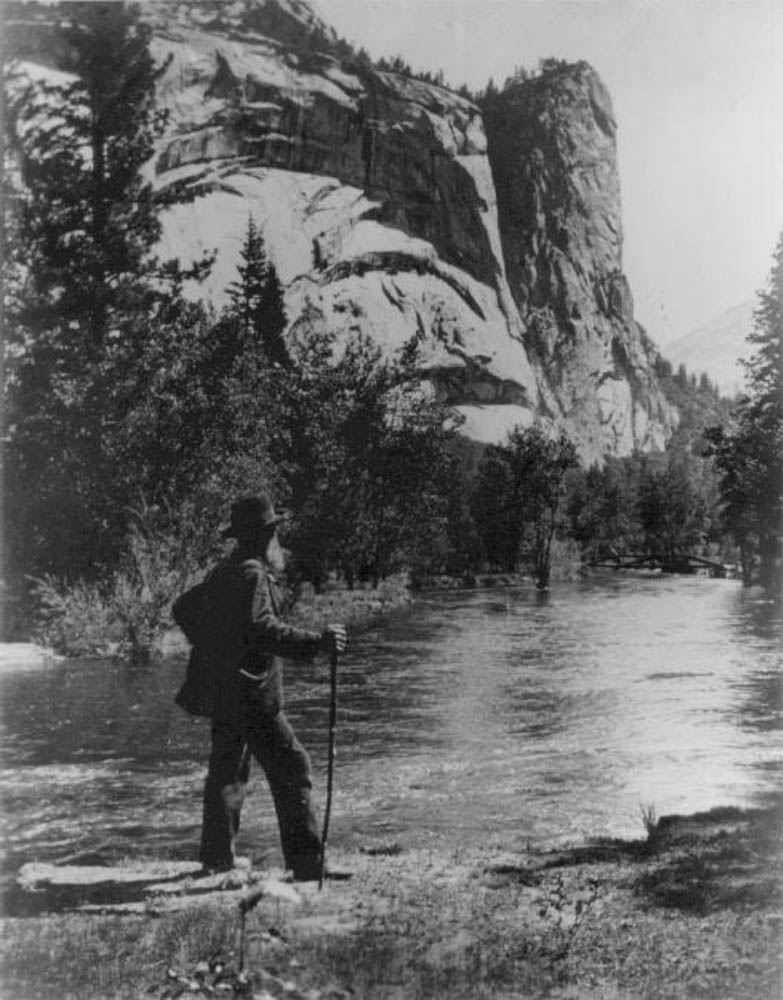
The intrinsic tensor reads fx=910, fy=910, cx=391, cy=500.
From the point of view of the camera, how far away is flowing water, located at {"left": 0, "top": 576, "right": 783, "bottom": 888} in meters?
5.23

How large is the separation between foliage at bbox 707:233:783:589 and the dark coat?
523cm

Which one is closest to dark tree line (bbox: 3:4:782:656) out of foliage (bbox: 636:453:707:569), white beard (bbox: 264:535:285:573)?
white beard (bbox: 264:535:285:573)

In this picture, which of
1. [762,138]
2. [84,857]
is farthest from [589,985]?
[762,138]

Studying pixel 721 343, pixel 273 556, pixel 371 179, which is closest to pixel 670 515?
pixel 371 179

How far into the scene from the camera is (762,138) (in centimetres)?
679

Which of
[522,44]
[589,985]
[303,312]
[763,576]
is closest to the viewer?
[589,985]

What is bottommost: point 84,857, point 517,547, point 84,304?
point 84,857

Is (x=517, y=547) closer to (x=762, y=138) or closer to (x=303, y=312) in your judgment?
(x=303, y=312)

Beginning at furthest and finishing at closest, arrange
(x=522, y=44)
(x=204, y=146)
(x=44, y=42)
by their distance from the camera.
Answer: (x=204, y=146)
(x=44, y=42)
(x=522, y=44)

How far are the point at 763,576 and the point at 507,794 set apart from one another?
510 inches

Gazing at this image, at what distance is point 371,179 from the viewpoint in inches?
655

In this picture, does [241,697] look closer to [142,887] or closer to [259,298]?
[142,887]

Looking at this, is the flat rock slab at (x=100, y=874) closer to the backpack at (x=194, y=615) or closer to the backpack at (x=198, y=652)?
the backpack at (x=198, y=652)

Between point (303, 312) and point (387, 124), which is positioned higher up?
point (387, 124)
